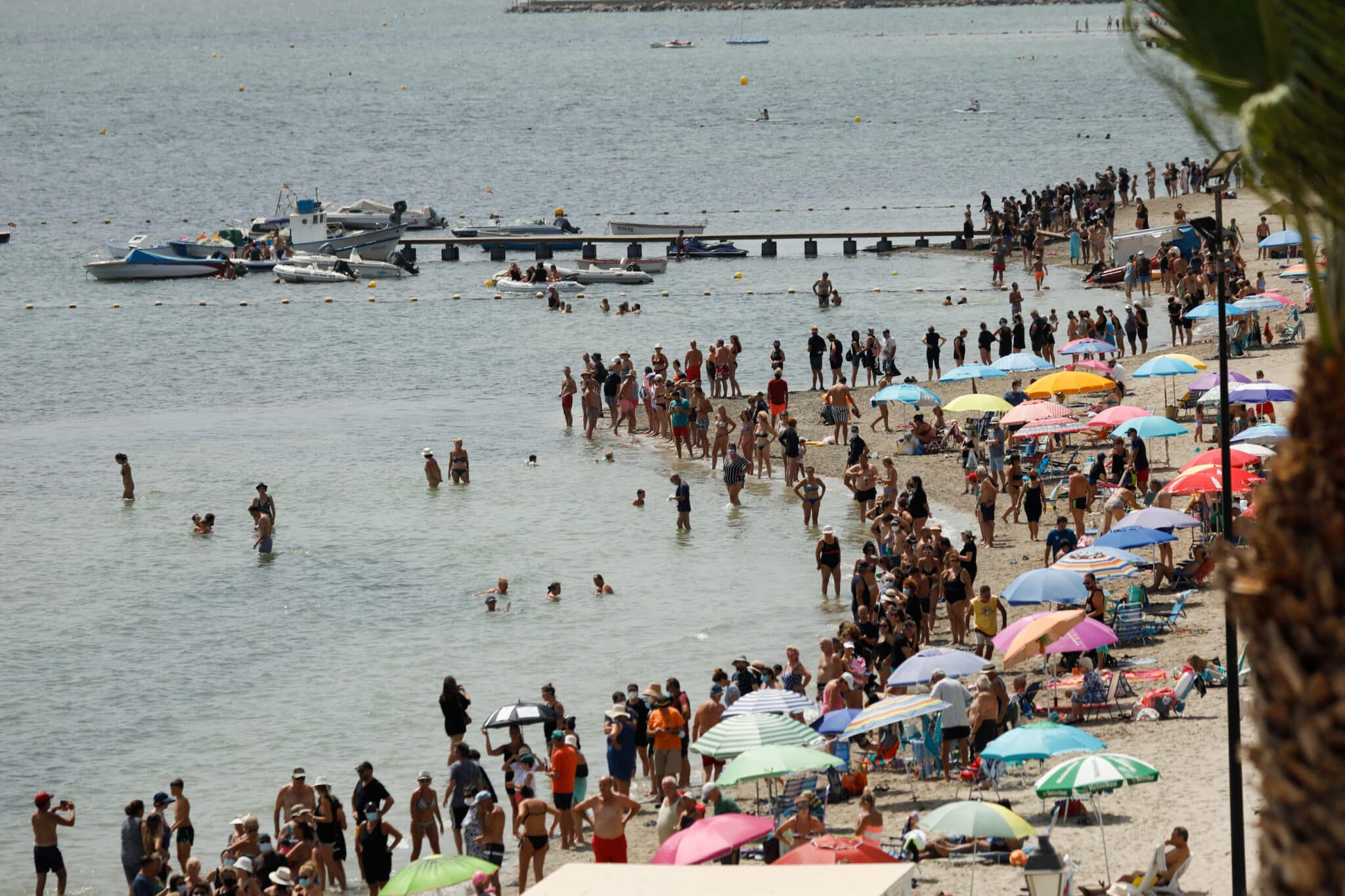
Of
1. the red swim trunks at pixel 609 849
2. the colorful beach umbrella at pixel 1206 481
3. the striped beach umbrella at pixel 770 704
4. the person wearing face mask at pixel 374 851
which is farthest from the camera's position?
the colorful beach umbrella at pixel 1206 481

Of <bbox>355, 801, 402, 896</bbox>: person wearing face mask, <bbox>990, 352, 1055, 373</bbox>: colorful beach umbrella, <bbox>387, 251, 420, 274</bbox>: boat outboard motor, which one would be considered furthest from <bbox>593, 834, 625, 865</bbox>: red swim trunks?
<bbox>387, 251, 420, 274</bbox>: boat outboard motor

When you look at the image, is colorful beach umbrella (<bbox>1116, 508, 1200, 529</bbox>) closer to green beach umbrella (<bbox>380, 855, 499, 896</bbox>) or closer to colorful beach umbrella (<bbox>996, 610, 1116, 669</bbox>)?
colorful beach umbrella (<bbox>996, 610, 1116, 669</bbox>)

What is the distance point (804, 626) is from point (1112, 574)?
4445 mm

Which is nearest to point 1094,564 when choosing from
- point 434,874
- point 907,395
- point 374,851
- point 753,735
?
point 753,735

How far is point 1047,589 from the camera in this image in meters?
17.3

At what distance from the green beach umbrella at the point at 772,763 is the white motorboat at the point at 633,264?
127 ft

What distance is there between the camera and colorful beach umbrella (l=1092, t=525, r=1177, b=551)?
18609 millimetres

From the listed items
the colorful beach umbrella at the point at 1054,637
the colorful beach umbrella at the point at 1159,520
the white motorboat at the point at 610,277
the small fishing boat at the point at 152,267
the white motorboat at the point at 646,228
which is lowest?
the colorful beach umbrella at the point at 1054,637

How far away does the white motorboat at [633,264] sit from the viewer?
5181cm

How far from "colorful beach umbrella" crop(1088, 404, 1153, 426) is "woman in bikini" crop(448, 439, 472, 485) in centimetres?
1115

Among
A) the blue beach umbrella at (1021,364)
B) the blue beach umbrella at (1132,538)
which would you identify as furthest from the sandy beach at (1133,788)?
the blue beach umbrella at (1021,364)

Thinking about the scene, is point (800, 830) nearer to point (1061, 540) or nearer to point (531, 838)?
point (531, 838)

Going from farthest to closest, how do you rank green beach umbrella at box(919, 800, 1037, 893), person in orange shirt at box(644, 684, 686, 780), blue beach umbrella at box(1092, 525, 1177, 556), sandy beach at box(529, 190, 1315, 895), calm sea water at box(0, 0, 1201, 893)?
1. calm sea water at box(0, 0, 1201, 893)
2. blue beach umbrella at box(1092, 525, 1177, 556)
3. person in orange shirt at box(644, 684, 686, 780)
4. sandy beach at box(529, 190, 1315, 895)
5. green beach umbrella at box(919, 800, 1037, 893)

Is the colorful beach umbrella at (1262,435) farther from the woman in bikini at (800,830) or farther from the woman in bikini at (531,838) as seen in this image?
the woman in bikini at (531,838)
